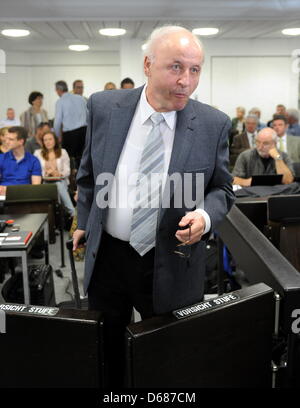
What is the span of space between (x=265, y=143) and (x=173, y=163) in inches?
124

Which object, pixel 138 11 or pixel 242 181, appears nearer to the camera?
pixel 242 181

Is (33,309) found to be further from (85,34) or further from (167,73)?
(85,34)

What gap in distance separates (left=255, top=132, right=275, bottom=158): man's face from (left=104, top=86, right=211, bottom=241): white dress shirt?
119 inches

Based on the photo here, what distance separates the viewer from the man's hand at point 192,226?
4.12 ft

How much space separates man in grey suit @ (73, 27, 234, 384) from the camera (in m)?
1.33

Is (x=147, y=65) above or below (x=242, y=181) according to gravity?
above

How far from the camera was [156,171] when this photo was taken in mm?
1386

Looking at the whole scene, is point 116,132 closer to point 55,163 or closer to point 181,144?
point 181,144

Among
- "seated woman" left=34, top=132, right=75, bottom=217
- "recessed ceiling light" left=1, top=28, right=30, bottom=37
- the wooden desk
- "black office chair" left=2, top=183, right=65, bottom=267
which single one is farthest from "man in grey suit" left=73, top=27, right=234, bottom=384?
"recessed ceiling light" left=1, top=28, right=30, bottom=37

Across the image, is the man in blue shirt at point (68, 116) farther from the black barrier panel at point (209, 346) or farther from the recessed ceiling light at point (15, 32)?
the black barrier panel at point (209, 346)

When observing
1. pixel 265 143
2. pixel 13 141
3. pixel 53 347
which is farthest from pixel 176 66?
pixel 13 141

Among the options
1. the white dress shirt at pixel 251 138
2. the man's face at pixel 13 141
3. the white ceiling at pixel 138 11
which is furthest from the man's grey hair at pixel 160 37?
the white dress shirt at pixel 251 138

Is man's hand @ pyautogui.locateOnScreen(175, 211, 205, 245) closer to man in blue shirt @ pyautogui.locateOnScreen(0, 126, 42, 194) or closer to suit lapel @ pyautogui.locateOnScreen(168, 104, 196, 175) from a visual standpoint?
→ suit lapel @ pyautogui.locateOnScreen(168, 104, 196, 175)
